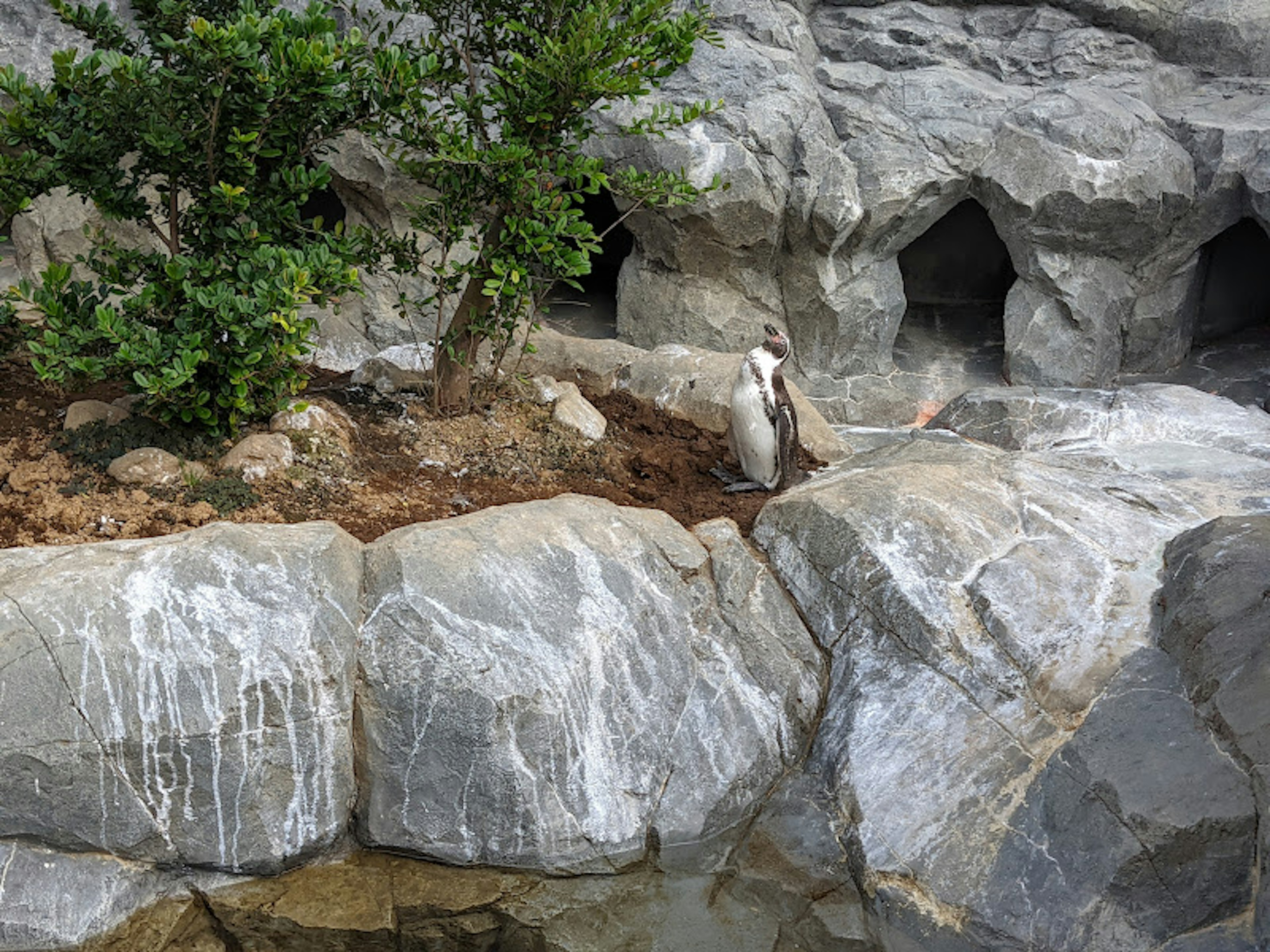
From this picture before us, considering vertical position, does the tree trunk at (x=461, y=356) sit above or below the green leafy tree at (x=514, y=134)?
below

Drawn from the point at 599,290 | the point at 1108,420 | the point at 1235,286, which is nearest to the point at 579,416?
the point at 1108,420

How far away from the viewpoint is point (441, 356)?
584 centimetres

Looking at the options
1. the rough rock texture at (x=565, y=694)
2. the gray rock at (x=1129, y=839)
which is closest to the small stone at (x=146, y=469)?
the rough rock texture at (x=565, y=694)

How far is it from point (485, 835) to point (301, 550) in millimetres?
1117

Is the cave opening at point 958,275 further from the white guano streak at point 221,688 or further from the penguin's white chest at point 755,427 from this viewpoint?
the white guano streak at point 221,688

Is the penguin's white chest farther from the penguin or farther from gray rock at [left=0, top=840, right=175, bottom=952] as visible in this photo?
gray rock at [left=0, top=840, right=175, bottom=952]

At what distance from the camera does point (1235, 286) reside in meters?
10.4

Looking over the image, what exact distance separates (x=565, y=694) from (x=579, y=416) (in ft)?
6.74

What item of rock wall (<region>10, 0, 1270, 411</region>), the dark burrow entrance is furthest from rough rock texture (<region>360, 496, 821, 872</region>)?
the dark burrow entrance

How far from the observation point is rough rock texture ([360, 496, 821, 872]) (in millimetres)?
3912

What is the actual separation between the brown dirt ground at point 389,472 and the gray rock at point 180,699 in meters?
0.59

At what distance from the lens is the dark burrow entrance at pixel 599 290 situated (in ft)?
32.4

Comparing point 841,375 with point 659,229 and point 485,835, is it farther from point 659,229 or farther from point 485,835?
point 485,835

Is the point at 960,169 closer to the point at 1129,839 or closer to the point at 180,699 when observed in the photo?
the point at 1129,839
